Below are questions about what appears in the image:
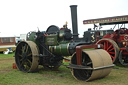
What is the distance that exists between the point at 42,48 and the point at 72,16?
6.39 feet

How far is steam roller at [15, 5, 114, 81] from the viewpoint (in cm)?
562

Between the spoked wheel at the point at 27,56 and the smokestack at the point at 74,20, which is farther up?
the smokestack at the point at 74,20

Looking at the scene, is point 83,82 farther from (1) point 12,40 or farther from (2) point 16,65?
(1) point 12,40

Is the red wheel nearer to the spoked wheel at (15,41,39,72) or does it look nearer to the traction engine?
the traction engine

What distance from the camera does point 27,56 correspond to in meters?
7.48

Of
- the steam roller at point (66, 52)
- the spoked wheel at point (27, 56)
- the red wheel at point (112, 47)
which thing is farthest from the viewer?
the red wheel at point (112, 47)

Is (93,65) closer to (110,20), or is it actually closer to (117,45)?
(117,45)

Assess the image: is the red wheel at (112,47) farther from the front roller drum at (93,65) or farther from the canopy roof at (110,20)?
the canopy roof at (110,20)

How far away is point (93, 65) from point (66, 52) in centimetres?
153

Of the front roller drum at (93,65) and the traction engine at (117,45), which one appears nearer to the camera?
the front roller drum at (93,65)

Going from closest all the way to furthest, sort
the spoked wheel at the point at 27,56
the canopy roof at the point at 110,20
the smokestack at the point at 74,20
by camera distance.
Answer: the smokestack at the point at 74,20
the spoked wheel at the point at 27,56
the canopy roof at the point at 110,20

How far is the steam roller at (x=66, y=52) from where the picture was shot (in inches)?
221

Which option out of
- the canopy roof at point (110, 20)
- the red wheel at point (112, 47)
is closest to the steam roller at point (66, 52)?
the red wheel at point (112, 47)

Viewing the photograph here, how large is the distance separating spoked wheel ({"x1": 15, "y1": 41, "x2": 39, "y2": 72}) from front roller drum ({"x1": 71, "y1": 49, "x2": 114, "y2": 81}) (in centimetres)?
169
